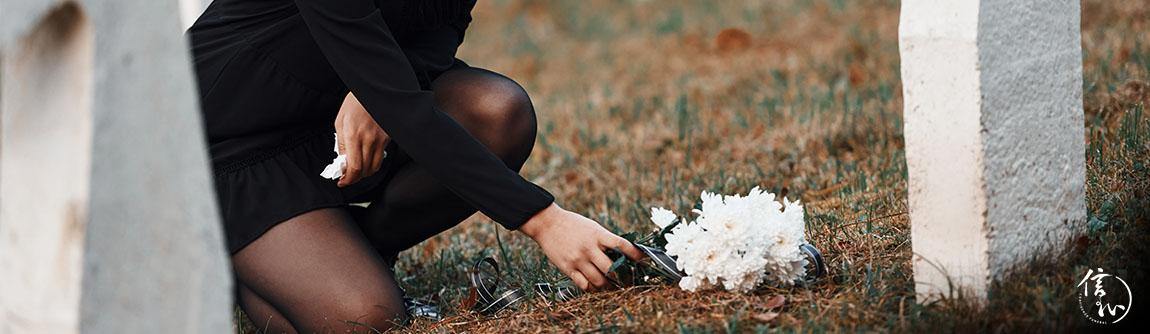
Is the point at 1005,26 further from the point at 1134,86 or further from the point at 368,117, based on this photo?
the point at 1134,86

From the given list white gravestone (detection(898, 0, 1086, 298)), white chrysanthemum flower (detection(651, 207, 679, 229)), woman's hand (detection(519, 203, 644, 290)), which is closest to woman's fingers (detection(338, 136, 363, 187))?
woman's hand (detection(519, 203, 644, 290))

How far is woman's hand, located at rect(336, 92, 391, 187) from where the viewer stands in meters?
2.30

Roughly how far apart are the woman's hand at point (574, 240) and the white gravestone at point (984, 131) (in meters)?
0.61

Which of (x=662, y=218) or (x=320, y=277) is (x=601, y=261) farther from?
(x=320, y=277)

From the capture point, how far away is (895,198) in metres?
2.82

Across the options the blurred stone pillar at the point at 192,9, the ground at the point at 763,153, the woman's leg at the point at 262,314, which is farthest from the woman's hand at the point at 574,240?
the blurred stone pillar at the point at 192,9

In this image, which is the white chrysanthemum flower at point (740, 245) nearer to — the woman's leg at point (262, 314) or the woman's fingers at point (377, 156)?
the woman's fingers at point (377, 156)

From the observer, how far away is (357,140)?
7.62 ft

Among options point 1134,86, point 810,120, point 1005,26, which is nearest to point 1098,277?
point 1005,26

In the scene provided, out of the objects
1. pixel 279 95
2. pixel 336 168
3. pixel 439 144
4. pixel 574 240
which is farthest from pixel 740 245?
pixel 279 95

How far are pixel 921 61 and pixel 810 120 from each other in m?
2.43

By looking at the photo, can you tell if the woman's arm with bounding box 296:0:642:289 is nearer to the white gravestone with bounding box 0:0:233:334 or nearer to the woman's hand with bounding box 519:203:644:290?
the woman's hand with bounding box 519:203:644:290

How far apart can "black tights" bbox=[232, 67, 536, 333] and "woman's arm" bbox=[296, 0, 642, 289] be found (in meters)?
0.41

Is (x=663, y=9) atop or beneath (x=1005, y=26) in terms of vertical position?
beneath
